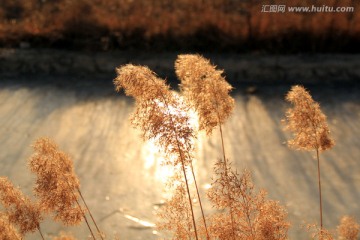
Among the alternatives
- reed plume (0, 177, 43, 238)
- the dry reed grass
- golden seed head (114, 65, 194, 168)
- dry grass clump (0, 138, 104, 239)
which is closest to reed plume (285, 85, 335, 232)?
the dry reed grass

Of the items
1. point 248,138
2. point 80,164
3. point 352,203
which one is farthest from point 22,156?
point 352,203

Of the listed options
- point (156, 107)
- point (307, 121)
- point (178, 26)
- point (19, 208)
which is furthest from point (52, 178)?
point (178, 26)

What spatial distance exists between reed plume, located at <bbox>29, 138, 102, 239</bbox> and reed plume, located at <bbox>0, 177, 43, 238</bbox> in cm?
10

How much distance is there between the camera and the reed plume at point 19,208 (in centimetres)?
198

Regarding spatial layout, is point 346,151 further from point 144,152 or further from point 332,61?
point 144,152

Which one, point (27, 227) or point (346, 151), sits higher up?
point (346, 151)

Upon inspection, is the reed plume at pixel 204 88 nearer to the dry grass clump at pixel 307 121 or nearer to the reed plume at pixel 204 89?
the reed plume at pixel 204 89

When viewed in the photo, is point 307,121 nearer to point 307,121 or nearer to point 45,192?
point 307,121

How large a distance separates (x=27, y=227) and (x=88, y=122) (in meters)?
2.63

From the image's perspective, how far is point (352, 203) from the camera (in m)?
3.52

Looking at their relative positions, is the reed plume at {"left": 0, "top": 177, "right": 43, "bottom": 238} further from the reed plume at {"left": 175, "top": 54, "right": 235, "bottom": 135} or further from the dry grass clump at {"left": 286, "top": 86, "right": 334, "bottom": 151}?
the dry grass clump at {"left": 286, "top": 86, "right": 334, "bottom": 151}

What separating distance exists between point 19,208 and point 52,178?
0.73 feet

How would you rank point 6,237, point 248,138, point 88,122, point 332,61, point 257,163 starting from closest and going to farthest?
point 6,237 < point 257,163 < point 248,138 < point 88,122 < point 332,61

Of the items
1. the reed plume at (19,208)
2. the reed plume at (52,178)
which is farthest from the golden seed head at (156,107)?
the reed plume at (19,208)
